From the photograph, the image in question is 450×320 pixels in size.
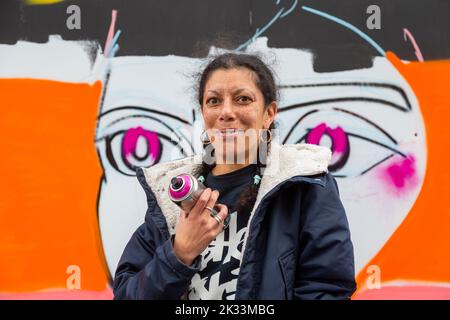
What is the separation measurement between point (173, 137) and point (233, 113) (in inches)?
50.5

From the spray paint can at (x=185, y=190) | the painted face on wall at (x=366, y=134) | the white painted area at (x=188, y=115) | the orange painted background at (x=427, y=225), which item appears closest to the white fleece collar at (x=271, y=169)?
the spray paint can at (x=185, y=190)

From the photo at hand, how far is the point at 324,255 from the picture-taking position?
127 centimetres

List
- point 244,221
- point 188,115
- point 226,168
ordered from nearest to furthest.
→ point 244,221 → point 226,168 → point 188,115

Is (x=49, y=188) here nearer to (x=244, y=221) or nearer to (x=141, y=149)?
(x=141, y=149)

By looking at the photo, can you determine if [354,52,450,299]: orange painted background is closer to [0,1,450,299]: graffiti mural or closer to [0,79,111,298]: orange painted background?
[0,1,450,299]: graffiti mural

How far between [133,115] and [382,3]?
1565 millimetres

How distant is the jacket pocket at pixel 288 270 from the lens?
1.29m

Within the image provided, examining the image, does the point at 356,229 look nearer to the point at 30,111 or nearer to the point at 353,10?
the point at 353,10

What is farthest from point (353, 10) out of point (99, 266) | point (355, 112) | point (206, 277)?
point (99, 266)

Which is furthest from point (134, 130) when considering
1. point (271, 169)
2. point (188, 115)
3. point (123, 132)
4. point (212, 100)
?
point (271, 169)

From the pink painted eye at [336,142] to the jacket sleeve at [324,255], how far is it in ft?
4.30

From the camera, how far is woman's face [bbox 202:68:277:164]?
147cm
